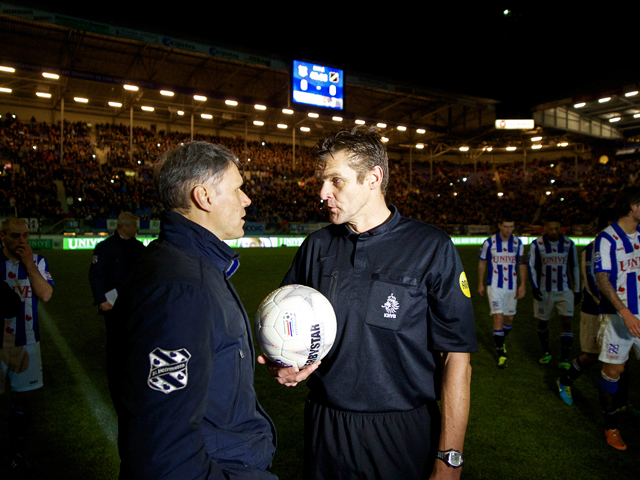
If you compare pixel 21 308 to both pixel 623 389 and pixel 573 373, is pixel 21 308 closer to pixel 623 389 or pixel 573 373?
pixel 573 373

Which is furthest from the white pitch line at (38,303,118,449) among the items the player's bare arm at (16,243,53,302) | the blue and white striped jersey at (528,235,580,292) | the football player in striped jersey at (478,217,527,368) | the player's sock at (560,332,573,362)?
the blue and white striped jersey at (528,235,580,292)

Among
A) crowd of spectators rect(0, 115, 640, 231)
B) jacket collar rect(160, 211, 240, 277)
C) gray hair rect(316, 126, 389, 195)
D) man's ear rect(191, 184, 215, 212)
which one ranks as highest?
crowd of spectators rect(0, 115, 640, 231)

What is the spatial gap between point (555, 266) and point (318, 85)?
1791 cm

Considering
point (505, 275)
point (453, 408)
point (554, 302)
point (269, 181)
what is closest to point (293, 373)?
point (453, 408)

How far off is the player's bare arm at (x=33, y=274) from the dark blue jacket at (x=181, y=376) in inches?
115

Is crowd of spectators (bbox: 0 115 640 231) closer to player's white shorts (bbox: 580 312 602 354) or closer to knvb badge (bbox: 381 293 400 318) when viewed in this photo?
player's white shorts (bbox: 580 312 602 354)

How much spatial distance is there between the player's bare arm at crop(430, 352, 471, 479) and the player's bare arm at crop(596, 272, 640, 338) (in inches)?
106

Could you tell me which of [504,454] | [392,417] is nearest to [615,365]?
[504,454]

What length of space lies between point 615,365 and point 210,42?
22723 mm

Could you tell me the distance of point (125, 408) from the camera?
1.24 meters

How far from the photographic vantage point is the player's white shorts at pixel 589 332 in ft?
14.9

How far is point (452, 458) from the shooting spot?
1.82 m

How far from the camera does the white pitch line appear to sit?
421cm

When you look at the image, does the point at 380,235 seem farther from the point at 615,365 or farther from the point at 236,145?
the point at 236,145
